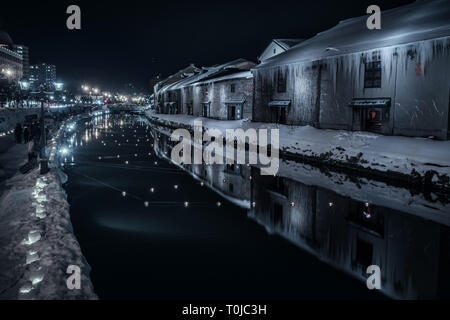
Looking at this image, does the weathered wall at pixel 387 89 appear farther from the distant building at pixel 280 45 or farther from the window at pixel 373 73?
the distant building at pixel 280 45

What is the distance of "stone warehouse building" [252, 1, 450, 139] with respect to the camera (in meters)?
18.7

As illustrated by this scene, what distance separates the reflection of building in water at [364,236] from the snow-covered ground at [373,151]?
4319mm

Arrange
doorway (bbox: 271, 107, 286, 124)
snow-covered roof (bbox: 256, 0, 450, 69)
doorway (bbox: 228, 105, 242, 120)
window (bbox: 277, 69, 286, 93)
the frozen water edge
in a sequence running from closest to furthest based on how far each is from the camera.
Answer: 1. the frozen water edge
2. snow-covered roof (bbox: 256, 0, 450, 69)
3. window (bbox: 277, 69, 286, 93)
4. doorway (bbox: 271, 107, 286, 124)
5. doorway (bbox: 228, 105, 242, 120)

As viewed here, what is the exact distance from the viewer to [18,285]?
564 centimetres

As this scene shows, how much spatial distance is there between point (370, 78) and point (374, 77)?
0.28m

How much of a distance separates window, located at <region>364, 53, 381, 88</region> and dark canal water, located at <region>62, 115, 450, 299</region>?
30.3 ft

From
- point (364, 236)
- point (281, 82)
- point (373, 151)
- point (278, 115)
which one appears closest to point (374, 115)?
point (373, 151)

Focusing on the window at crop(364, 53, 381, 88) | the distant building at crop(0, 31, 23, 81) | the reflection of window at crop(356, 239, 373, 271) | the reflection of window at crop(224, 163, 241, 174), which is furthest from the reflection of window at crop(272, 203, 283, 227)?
the distant building at crop(0, 31, 23, 81)

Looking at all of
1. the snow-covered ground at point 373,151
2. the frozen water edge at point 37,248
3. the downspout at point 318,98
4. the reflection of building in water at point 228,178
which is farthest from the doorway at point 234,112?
the frozen water edge at point 37,248

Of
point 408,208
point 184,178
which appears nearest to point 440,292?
point 408,208

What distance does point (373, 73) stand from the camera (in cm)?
2222

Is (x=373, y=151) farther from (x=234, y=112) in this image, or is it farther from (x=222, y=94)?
(x=222, y=94)

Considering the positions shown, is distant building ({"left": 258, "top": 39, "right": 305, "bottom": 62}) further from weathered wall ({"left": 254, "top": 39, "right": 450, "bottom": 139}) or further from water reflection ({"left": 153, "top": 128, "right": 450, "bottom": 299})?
water reflection ({"left": 153, "top": 128, "right": 450, "bottom": 299})
